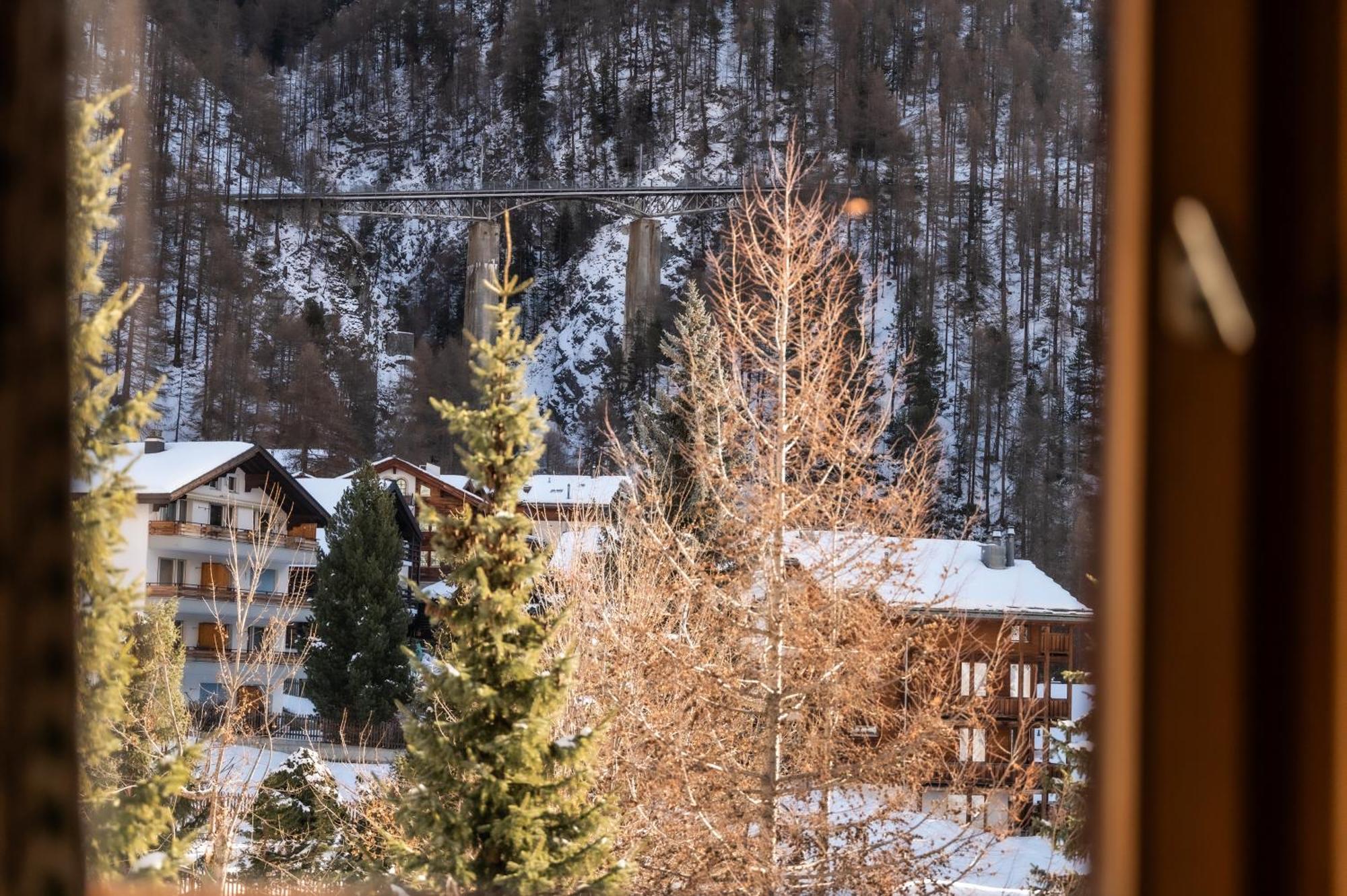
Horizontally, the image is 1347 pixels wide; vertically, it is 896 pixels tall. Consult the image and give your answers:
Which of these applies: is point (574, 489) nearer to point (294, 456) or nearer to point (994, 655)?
point (294, 456)

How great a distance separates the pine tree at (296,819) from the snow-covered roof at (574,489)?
9.18 feet

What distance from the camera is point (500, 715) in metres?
3.19

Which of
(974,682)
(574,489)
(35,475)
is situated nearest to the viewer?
(35,475)

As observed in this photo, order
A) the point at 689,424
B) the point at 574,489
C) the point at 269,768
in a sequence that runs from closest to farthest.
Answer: the point at 689,424 < the point at 269,768 < the point at 574,489

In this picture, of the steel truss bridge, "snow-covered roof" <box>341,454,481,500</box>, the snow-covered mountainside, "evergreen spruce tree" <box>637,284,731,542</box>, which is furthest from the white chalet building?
the steel truss bridge

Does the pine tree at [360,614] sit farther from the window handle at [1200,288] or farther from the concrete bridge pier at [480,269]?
the window handle at [1200,288]

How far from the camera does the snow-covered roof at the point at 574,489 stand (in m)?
9.01

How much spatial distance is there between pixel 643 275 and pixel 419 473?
16.0 ft

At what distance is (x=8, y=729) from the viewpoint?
1.61 feet

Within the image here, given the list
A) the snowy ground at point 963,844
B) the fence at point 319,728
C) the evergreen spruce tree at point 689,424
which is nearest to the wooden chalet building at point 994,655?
the snowy ground at point 963,844

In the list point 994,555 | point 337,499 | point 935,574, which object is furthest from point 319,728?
point 994,555

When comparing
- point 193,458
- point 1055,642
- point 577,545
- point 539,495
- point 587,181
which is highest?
point 587,181

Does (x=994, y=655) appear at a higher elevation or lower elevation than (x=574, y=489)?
lower

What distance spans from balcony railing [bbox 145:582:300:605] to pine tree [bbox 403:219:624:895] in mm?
4492
